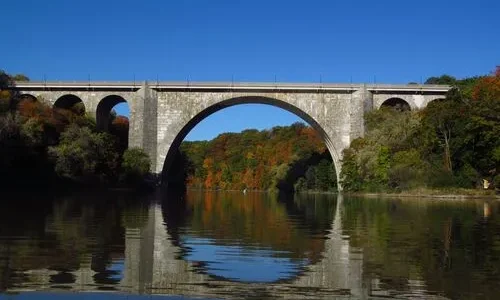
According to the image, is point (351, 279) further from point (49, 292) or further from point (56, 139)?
point (56, 139)

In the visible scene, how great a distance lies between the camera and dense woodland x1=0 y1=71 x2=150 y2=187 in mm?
34219

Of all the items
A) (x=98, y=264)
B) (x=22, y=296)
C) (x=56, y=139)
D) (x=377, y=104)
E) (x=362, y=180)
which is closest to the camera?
(x=22, y=296)

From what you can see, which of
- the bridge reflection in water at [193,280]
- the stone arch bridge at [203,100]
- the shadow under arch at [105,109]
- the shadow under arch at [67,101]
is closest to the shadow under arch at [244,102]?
the stone arch bridge at [203,100]

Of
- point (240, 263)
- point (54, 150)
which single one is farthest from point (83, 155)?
point (240, 263)

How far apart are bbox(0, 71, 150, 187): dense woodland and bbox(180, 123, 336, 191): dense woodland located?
78.9ft

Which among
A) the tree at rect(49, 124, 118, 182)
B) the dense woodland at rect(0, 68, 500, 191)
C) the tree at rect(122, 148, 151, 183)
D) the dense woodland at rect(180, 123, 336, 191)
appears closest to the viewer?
the dense woodland at rect(0, 68, 500, 191)

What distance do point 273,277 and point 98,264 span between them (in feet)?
6.84

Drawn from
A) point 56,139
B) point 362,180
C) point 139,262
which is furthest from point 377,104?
point 139,262

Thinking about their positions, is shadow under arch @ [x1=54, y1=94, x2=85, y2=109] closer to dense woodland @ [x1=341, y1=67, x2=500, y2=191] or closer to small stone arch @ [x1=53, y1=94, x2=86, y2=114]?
small stone arch @ [x1=53, y1=94, x2=86, y2=114]

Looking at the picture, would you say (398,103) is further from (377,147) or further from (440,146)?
(440,146)

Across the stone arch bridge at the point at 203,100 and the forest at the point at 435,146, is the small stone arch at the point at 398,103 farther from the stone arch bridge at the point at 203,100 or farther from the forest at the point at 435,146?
the forest at the point at 435,146

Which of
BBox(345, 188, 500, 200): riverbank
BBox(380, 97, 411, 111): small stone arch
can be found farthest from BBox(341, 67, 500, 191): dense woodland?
BBox(380, 97, 411, 111): small stone arch

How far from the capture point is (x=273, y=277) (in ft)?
21.3

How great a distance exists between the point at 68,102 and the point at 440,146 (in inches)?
1202
